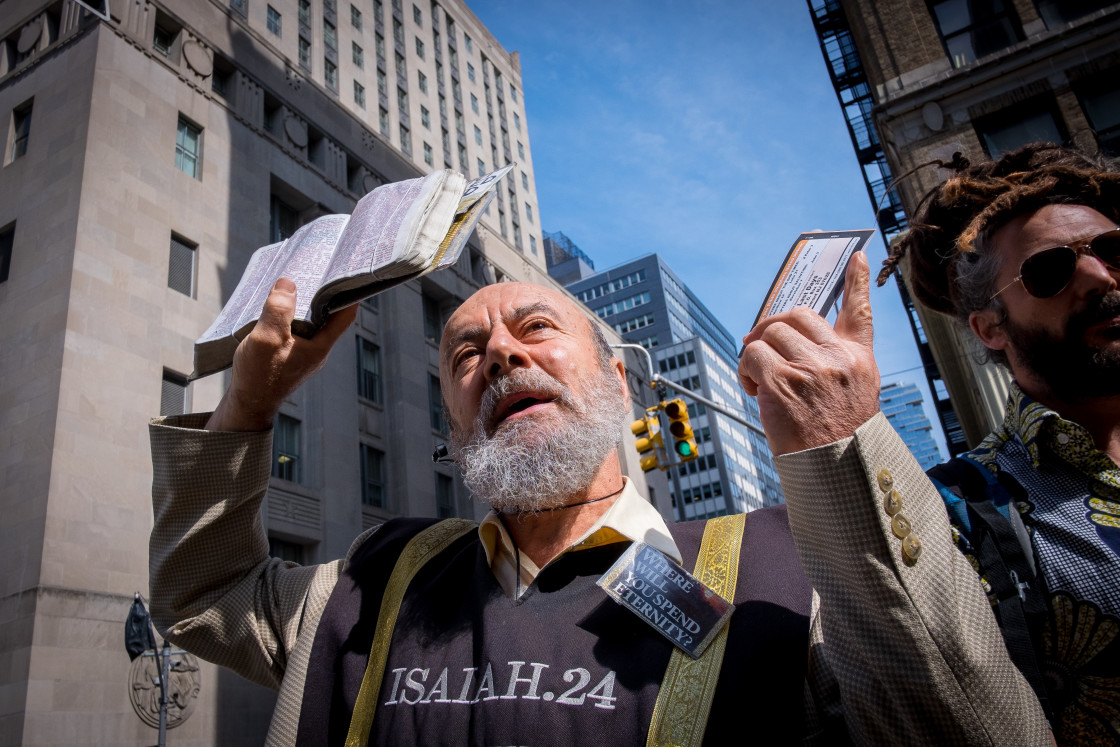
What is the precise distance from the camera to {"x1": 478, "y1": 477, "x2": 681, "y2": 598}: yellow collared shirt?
90.9 inches

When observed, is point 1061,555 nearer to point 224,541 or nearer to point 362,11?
point 224,541

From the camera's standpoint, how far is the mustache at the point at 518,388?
2.71 m

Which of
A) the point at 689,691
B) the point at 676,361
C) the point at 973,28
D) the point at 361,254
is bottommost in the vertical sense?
the point at 689,691

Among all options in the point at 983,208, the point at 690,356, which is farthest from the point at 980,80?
the point at 690,356

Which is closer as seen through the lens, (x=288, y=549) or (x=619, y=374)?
(x=619, y=374)

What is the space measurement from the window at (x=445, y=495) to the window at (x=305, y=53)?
759 inches

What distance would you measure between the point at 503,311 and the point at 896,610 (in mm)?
1999

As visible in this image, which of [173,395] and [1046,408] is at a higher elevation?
[173,395]

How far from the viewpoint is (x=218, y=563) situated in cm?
259

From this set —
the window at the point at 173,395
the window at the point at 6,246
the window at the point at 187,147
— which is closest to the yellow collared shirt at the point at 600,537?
the window at the point at 173,395

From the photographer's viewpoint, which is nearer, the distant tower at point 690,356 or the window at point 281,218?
the window at point 281,218

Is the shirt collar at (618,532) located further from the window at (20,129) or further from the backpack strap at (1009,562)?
the window at (20,129)

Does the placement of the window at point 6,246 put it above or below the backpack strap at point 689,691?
above

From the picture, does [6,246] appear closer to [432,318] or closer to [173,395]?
[173,395]
